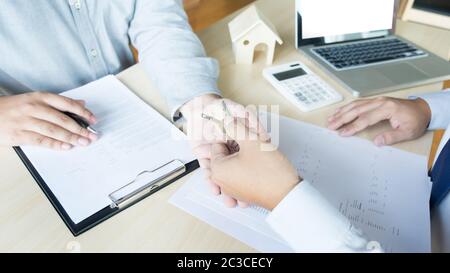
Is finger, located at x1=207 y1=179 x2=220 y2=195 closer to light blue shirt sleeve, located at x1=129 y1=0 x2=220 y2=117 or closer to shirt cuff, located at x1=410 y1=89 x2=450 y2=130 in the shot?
light blue shirt sleeve, located at x1=129 y1=0 x2=220 y2=117

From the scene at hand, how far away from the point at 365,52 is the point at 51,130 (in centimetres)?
74

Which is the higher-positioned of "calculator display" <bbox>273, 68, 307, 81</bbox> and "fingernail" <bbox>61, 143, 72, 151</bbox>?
"fingernail" <bbox>61, 143, 72, 151</bbox>

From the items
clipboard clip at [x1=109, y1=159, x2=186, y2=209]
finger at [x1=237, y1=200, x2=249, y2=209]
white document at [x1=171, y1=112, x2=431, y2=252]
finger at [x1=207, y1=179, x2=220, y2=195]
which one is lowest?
white document at [x1=171, y1=112, x2=431, y2=252]

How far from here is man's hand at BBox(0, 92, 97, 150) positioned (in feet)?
1.77

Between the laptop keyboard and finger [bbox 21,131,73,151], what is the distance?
620 mm

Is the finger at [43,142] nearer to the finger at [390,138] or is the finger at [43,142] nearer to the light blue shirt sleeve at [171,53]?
the light blue shirt sleeve at [171,53]

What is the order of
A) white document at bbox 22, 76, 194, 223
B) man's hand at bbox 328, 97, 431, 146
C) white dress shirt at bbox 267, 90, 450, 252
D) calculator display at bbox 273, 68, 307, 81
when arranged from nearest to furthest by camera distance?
white dress shirt at bbox 267, 90, 450, 252 < white document at bbox 22, 76, 194, 223 < man's hand at bbox 328, 97, 431, 146 < calculator display at bbox 273, 68, 307, 81

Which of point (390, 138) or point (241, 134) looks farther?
point (390, 138)

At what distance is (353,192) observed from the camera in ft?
1.59

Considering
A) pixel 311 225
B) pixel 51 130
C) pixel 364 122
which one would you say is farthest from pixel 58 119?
pixel 364 122

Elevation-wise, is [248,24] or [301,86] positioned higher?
A: [248,24]

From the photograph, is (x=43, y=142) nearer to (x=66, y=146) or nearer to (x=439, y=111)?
(x=66, y=146)

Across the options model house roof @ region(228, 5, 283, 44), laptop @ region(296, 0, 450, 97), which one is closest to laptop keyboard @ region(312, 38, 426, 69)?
laptop @ region(296, 0, 450, 97)

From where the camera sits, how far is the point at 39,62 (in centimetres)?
73
